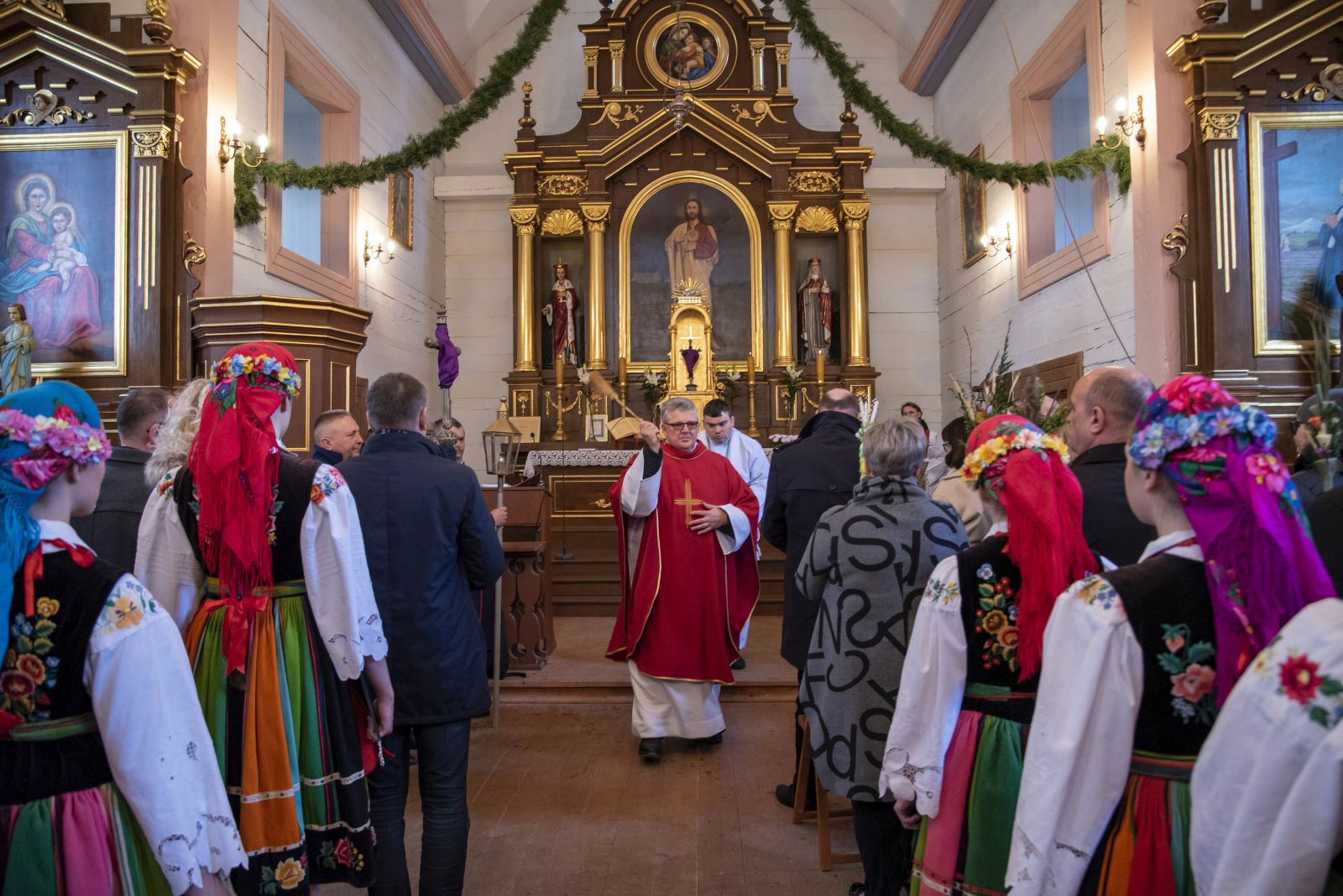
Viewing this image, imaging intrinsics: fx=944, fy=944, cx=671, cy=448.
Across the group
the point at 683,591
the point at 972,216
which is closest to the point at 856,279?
the point at 972,216

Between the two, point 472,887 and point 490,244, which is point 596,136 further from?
point 472,887

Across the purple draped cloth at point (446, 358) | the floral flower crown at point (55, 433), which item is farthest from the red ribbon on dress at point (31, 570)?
the purple draped cloth at point (446, 358)

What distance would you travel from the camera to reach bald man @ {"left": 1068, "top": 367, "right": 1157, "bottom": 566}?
242cm

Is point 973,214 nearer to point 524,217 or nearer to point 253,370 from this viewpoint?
point 524,217

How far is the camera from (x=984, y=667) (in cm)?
209

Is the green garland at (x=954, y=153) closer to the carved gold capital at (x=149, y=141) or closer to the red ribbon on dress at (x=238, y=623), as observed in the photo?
the carved gold capital at (x=149, y=141)

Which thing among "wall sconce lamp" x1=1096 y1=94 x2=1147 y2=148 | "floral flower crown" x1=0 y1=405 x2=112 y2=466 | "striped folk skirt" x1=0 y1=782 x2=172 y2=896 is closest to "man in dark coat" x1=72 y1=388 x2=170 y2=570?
"floral flower crown" x1=0 y1=405 x2=112 y2=466

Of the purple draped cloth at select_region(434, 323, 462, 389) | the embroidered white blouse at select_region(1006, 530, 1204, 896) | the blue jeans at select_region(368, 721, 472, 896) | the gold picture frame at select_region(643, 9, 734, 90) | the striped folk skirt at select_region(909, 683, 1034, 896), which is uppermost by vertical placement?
the gold picture frame at select_region(643, 9, 734, 90)

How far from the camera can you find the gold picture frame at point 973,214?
1067 cm

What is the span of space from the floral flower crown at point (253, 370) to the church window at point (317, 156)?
6.33m

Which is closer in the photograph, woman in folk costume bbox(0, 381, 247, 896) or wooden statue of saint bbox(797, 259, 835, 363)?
woman in folk costume bbox(0, 381, 247, 896)

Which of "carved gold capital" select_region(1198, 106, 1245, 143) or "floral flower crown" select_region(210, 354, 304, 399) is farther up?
"carved gold capital" select_region(1198, 106, 1245, 143)

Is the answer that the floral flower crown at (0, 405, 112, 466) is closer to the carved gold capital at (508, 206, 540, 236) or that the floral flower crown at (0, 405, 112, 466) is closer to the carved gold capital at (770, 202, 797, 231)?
the carved gold capital at (508, 206, 540, 236)

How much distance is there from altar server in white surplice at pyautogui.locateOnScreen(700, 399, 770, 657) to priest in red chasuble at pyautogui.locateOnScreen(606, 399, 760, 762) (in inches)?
42.3
